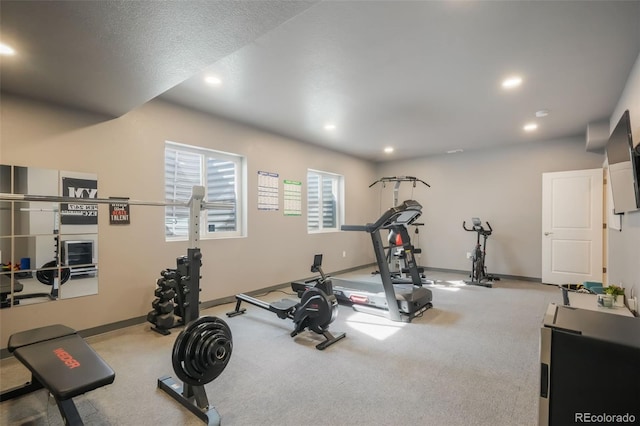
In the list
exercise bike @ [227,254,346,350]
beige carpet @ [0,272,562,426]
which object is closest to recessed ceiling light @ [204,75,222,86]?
exercise bike @ [227,254,346,350]

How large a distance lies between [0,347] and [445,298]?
4.97 meters

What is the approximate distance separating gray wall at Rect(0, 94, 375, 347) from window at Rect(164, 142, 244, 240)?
0.54 ft

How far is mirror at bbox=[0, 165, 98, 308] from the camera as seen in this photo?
257 cm

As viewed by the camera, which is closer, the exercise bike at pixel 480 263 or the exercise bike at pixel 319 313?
the exercise bike at pixel 319 313

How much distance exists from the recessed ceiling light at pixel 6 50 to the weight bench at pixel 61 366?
6.21 ft

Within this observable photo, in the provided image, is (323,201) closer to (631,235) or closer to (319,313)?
(319,313)

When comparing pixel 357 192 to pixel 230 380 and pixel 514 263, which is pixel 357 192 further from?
pixel 230 380

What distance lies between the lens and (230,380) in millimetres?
2193

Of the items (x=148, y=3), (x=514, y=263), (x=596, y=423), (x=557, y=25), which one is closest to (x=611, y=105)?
(x=557, y=25)

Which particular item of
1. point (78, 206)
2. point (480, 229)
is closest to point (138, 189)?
point (78, 206)

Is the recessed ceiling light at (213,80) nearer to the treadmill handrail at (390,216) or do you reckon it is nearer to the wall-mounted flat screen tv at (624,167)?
the treadmill handrail at (390,216)

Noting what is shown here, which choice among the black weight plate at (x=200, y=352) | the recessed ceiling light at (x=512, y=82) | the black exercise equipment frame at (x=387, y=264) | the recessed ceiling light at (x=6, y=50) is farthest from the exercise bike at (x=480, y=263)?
the recessed ceiling light at (x=6, y=50)

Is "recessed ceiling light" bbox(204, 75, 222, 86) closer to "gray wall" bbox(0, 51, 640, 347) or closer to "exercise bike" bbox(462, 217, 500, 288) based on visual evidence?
"gray wall" bbox(0, 51, 640, 347)

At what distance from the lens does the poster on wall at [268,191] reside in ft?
15.3
